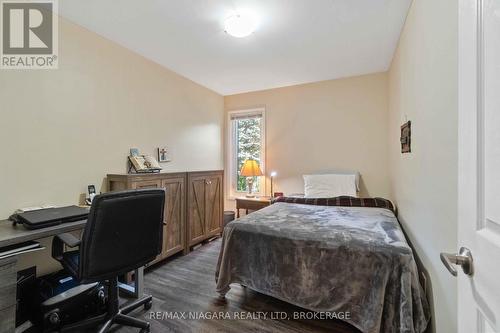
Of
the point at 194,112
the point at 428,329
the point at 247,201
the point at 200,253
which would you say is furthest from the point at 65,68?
the point at 428,329

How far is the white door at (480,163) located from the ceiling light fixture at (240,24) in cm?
185

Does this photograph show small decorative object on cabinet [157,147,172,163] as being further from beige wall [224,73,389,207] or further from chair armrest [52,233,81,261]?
beige wall [224,73,389,207]

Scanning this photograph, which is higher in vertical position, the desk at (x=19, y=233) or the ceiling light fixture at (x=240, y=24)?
the ceiling light fixture at (x=240, y=24)

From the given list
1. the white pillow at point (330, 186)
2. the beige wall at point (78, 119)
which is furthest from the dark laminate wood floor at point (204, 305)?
the white pillow at point (330, 186)

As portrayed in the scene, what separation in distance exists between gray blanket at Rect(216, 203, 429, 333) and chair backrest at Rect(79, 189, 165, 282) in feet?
2.27

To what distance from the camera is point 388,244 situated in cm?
156

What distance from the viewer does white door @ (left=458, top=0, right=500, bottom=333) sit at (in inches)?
20.1

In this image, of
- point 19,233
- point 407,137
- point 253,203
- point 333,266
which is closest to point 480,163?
point 333,266

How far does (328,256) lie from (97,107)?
258cm

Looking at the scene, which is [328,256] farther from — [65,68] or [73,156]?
[65,68]

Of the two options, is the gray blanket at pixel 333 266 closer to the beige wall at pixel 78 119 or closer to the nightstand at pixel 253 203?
the nightstand at pixel 253 203

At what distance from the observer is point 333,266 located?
1.65 meters

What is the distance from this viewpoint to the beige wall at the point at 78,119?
183cm

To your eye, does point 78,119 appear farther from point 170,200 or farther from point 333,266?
point 333,266
